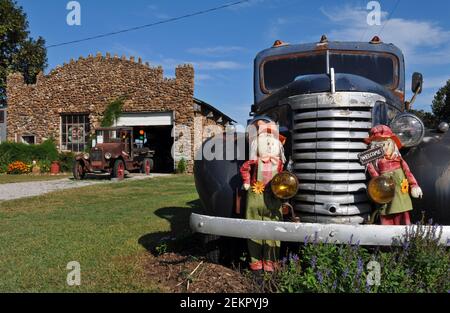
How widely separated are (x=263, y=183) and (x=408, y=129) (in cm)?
127

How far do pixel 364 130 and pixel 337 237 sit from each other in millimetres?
890

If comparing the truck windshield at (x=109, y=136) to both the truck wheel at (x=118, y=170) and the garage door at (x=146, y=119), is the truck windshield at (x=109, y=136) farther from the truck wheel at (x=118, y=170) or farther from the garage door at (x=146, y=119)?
the garage door at (x=146, y=119)

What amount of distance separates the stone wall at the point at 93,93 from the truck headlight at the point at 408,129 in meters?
17.6

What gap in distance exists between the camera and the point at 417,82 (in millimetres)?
5520

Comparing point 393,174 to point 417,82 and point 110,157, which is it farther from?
point 110,157

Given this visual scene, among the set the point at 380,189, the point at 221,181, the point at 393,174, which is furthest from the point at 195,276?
the point at 393,174

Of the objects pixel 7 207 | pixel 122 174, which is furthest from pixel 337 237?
pixel 122 174

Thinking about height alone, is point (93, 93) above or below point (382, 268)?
above

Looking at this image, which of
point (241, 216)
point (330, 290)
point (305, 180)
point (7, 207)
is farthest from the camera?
point (7, 207)

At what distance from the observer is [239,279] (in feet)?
11.4

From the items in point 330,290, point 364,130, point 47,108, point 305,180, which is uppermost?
point 47,108

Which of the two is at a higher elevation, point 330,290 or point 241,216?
point 241,216

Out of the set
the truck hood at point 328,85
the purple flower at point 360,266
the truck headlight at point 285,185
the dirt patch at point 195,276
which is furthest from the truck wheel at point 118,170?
the purple flower at point 360,266

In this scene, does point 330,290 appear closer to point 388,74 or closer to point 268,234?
point 268,234
